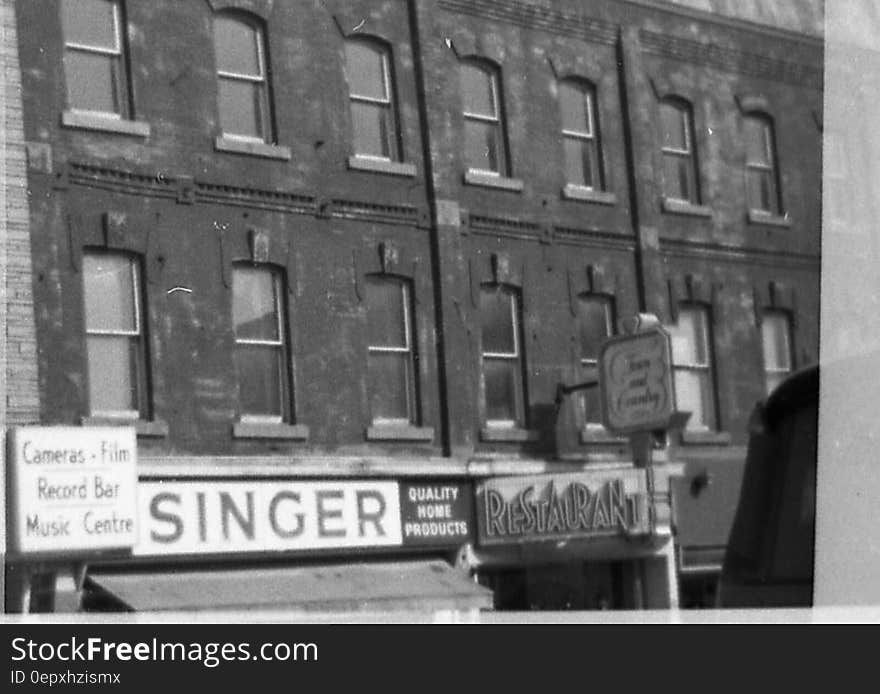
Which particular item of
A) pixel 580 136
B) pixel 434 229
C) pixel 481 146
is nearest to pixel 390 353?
pixel 434 229

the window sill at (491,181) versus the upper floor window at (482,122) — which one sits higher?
the upper floor window at (482,122)

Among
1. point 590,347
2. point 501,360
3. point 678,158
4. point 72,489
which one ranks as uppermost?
point 678,158

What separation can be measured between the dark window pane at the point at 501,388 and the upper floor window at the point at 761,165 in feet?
16.2

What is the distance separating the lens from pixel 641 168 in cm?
2327

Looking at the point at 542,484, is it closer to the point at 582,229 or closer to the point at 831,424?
the point at 582,229

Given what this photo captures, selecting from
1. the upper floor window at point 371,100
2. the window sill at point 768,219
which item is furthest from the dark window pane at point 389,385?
the window sill at point 768,219

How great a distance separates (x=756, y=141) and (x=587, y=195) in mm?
3248

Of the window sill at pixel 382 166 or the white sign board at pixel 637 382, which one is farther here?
the white sign board at pixel 637 382

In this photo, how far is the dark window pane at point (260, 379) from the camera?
19.0 meters

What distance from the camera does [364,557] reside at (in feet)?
66.4

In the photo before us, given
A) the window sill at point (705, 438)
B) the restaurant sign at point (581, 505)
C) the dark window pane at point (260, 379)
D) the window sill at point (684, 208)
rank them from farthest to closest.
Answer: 1. the window sill at point (684, 208)
2. the window sill at point (705, 438)
3. the restaurant sign at point (581, 505)
4. the dark window pane at point (260, 379)

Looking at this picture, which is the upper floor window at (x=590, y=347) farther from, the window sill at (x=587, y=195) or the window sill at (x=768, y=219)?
the window sill at (x=768, y=219)

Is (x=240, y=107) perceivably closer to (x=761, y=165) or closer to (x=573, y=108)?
(x=573, y=108)
